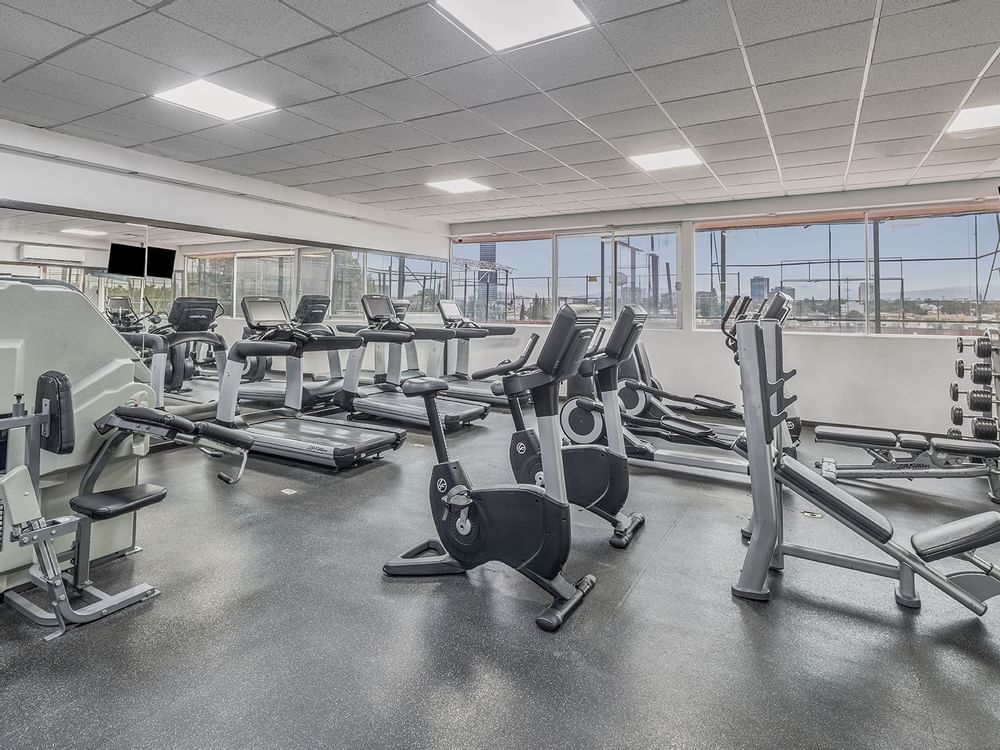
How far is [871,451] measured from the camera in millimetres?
4277

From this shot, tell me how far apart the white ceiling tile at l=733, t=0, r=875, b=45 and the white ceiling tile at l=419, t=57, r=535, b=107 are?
1.33m

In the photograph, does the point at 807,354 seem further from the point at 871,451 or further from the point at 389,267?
the point at 389,267

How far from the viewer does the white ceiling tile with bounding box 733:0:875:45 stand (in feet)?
8.42

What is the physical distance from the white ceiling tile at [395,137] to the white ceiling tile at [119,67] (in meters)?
1.40

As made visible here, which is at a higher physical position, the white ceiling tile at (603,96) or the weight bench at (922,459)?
the white ceiling tile at (603,96)

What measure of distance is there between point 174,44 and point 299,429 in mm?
3011

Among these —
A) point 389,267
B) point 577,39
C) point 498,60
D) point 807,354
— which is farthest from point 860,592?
point 389,267

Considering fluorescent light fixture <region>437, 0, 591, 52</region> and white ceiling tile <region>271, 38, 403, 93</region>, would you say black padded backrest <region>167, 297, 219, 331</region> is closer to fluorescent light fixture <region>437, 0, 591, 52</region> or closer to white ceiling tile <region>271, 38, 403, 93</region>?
white ceiling tile <region>271, 38, 403, 93</region>

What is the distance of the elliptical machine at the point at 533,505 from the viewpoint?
86.9 inches

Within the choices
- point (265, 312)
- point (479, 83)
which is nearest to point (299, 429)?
point (265, 312)

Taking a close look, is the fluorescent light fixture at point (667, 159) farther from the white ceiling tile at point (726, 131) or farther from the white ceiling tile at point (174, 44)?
the white ceiling tile at point (174, 44)

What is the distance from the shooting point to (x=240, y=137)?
4734mm

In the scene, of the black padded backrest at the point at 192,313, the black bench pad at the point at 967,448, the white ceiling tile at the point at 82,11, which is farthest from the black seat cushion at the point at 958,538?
the black padded backrest at the point at 192,313

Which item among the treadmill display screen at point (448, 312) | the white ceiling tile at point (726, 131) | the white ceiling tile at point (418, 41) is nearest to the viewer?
the white ceiling tile at point (418, 41)
